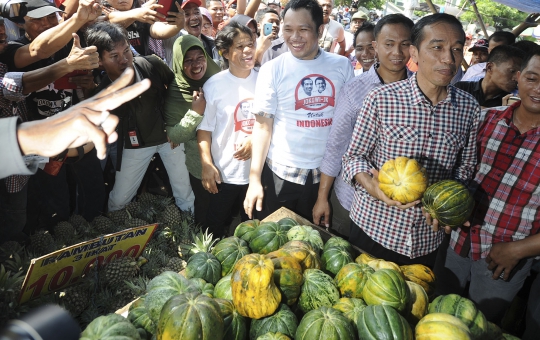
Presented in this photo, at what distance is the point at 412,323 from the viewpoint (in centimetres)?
169

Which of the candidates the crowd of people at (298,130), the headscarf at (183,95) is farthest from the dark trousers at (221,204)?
the headscarf at (183,95)

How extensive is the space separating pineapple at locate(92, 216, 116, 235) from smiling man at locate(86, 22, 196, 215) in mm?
329

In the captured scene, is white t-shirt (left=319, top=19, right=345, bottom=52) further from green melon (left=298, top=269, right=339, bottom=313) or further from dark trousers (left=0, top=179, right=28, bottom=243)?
green melon (left=298, top=269, right=339, bottom=313)

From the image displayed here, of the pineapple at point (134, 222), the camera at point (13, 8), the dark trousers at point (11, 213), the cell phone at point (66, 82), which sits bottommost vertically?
the pineapple at point (134, 222)

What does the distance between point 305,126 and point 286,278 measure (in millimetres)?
1637

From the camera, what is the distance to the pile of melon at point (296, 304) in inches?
56.4

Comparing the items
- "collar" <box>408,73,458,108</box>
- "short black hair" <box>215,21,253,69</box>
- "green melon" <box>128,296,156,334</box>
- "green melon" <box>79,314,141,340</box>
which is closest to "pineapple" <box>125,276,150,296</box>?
"green melon" <box>128,296,156,334</box>

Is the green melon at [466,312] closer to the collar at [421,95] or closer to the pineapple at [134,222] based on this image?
the collar at [421,95]

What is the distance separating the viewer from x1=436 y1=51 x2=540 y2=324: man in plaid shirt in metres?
2.37

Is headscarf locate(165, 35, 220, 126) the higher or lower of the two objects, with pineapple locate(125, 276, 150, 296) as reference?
higher

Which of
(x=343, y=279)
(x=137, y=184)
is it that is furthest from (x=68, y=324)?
(x=137, y=184)

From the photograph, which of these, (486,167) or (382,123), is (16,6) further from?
(486,167)

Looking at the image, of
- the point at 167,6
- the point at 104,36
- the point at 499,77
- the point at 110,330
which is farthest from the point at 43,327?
the point at 499,77

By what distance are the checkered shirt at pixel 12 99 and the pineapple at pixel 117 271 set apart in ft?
4.18
